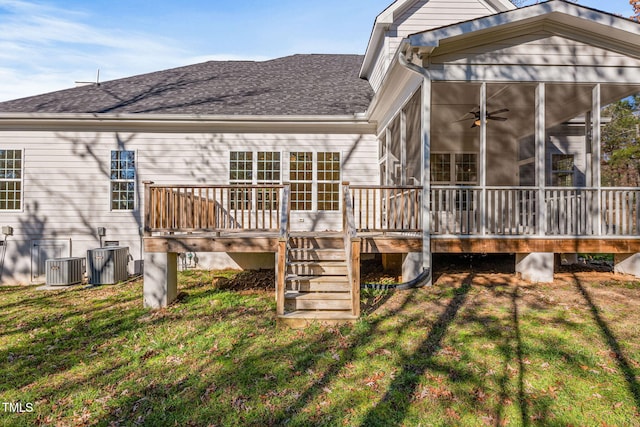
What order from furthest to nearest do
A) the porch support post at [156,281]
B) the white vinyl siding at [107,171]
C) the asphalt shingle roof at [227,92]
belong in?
1. the asphalt shingle roof at [227,92]
2. the white vinyl siding at [107,171]
3. the porch support post at [156,281]

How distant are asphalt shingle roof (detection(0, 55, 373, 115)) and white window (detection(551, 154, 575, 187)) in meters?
6.03

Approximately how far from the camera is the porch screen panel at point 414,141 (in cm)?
859

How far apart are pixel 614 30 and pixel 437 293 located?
5.70 meters

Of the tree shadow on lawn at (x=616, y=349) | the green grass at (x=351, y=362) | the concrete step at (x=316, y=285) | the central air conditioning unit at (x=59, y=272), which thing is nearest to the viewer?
the green grass at (x=351, y=362)

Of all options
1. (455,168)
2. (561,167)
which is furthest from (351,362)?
(561,167)

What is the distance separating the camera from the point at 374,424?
126 inches

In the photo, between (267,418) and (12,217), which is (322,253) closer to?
(267,418)

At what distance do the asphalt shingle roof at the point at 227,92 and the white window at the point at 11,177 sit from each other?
1.25 meters

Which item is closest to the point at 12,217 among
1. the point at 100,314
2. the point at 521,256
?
Result: the point at 100,314

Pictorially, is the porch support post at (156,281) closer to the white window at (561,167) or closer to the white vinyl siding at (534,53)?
the white vinyl siding at (534,53)

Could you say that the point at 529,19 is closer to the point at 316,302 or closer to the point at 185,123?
the point at 316,302

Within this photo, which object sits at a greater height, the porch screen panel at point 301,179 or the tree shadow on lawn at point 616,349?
the porch screen panel at point 301,179

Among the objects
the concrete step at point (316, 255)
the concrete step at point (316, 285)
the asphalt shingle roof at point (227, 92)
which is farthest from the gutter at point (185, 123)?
the concrete step at point (316, 285)

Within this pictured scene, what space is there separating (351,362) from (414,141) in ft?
22.7
